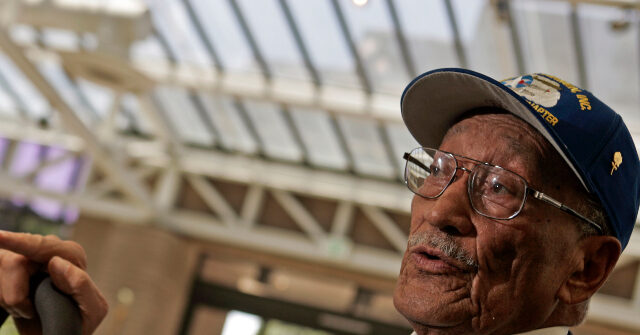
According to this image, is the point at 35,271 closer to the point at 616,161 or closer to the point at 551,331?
the point at 551,331

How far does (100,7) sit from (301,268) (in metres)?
4.78

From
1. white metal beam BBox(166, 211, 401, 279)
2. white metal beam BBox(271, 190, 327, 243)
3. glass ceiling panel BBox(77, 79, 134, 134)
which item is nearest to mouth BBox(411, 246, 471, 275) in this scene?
white metal beam BBox(166, 211, 401, 279)

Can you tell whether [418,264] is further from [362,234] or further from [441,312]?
[362,234]

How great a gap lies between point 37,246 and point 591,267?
2.47ft

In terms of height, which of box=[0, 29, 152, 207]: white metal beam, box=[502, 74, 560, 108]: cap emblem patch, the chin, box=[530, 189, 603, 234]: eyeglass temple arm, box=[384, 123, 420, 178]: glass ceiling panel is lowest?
the chin

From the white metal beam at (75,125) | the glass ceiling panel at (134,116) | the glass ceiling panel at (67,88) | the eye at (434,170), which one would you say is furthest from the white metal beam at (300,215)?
the eye at (434,170)

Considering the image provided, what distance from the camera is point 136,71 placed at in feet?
22.6

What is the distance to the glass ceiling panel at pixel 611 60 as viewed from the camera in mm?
6730

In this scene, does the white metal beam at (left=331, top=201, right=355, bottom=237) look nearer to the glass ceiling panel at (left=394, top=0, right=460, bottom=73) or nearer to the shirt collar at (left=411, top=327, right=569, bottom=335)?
the glass ceiling panel at (left=394, top=0, right=460, bottom=73)

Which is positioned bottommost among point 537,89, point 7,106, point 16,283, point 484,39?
point 16,283

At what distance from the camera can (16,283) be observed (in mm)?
731

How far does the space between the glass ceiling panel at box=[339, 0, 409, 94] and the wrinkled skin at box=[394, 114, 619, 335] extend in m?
6.62

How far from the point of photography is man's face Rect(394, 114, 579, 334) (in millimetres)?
1001

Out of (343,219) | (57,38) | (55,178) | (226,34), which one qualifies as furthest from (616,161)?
(55,178)
